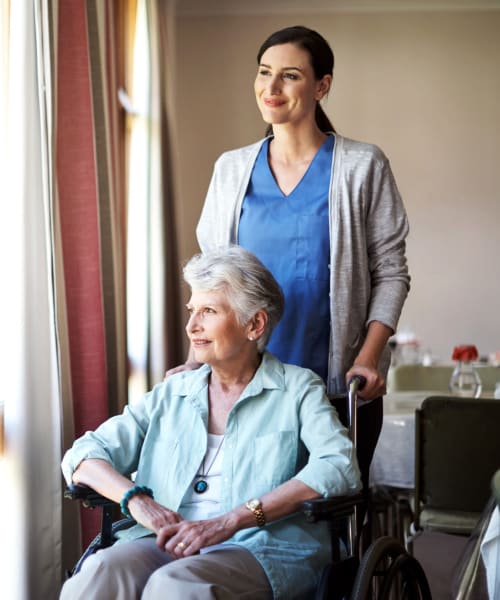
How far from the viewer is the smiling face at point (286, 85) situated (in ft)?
7.01

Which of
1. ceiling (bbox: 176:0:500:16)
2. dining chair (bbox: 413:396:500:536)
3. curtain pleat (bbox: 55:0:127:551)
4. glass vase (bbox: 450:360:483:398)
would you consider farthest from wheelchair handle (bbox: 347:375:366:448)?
ceiling (bbox: 176:0:500:16)

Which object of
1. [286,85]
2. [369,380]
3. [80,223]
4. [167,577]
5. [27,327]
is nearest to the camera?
[167,577]

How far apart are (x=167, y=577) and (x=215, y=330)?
567 mm

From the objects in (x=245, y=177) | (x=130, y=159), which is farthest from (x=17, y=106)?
(x=130, y=159)

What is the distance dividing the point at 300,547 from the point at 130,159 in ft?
10.1

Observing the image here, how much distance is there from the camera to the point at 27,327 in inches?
104

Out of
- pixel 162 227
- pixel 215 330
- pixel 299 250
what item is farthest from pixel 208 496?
pixel 162 227

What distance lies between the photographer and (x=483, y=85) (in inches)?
273

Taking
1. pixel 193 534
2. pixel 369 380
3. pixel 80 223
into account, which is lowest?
pixel 193 534

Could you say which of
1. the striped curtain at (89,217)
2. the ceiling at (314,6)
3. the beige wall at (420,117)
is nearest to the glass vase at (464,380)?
the striped curtain at (89,217)

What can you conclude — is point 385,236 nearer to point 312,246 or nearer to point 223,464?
point 312,246

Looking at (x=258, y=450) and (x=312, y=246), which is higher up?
(x=312, y=246)

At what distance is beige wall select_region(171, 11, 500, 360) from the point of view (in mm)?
6949

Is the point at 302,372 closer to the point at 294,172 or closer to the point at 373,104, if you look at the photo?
the point at 294,172
